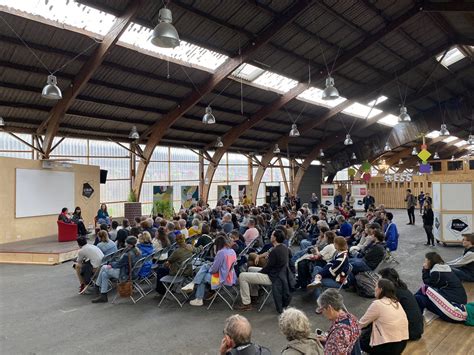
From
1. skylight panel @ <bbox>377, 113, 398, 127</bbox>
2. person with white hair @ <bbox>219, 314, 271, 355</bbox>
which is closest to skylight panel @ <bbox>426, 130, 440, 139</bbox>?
skylight panel @ <bbox>377, 113, 398, 127</bbox>

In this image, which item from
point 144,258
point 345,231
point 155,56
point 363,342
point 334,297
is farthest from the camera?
point 155,56

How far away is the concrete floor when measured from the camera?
12.3ft

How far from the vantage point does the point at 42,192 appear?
10922 mm

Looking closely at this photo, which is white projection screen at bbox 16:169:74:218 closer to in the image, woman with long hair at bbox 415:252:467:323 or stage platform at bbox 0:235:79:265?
stage platform at bbox 0:235:79:265

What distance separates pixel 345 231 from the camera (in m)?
7.58

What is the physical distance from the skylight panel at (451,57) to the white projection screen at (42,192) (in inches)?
581

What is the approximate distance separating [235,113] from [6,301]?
36.2 ft

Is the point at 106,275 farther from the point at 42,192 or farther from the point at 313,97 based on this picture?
the point at 313,97

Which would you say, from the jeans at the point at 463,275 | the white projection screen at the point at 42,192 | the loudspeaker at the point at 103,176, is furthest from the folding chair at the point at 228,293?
the loudspeaker at the point at 103,176

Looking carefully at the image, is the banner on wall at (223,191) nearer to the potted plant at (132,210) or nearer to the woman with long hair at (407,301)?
the potted plant at (132,210)

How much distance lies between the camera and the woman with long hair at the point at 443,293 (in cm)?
405

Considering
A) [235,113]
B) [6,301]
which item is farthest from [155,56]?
[6,301]

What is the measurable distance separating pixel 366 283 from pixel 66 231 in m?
8.60

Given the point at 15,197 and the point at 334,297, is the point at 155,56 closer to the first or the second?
the point at 15,197
